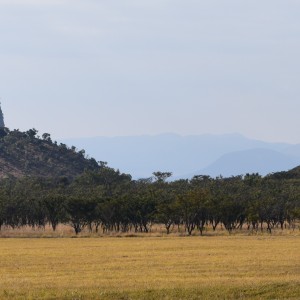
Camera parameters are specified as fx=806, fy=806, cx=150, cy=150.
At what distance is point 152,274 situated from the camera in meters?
37.7

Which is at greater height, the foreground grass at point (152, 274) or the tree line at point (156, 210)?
the tree line at point (156, 210)

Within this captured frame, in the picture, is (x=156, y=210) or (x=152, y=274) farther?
(x=156, y=210)

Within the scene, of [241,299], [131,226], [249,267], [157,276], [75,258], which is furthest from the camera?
[131,226]

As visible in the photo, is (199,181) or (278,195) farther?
(199,181)

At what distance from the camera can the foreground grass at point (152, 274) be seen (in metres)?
30.5

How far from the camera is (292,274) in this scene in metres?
37.7

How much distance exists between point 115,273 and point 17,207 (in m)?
76.2

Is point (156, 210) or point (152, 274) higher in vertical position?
point (156, 210)

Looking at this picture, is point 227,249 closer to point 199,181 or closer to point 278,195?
point 278,195

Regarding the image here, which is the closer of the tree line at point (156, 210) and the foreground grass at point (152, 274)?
the foreground grass at point (152, 274)

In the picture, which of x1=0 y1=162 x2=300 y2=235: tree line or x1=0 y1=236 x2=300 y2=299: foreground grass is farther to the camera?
x1=0 y1=162 x2=300 y2=235: tree line

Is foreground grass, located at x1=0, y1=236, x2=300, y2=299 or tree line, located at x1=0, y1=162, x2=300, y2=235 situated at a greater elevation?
tree line, located at x1=0, y1=162, x2=300, y2=235

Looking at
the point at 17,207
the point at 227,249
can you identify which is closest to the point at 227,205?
the point at 17,207

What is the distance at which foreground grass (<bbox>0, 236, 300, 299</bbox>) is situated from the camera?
30.5m
